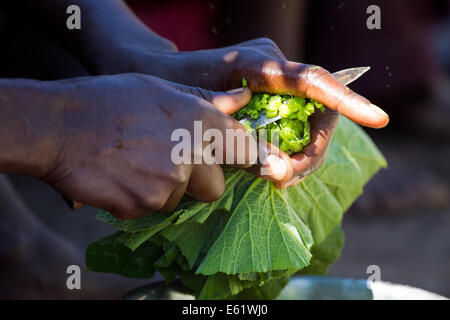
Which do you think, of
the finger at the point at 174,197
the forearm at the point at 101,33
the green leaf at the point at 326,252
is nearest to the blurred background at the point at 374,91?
the forearm at the point at 101,33

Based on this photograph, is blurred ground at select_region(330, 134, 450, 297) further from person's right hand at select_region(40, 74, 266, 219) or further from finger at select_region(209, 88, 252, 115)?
person's right hand at select_region(40, 74, 266, 219)

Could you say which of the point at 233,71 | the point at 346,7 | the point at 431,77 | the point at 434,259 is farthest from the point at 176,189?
the point at 431,77

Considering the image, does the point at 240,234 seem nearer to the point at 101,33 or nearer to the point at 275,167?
the point at 275,167

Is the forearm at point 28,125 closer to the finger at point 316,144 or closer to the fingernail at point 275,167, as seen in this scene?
the fingernail at point 275,167

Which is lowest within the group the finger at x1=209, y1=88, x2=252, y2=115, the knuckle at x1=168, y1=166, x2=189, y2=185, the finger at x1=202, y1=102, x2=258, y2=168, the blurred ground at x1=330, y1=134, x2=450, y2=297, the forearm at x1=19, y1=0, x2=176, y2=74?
the blurred ground at x1=330, y1=134, x2=450, y2=297

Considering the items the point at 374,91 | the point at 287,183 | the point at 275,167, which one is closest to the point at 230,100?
the point at 275,167

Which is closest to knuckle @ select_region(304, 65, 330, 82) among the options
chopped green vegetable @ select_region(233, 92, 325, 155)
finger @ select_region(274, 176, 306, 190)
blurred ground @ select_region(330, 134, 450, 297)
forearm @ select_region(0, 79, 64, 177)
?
chopped green vegetable @ select_region(233, 92, 325, 155)
